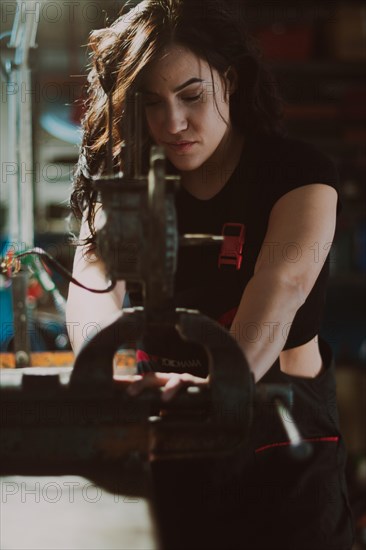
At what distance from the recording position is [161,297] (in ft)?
2.38

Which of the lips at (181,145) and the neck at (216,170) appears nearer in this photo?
the lips at (181,145)

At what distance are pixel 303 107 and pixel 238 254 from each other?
2219 millimetres

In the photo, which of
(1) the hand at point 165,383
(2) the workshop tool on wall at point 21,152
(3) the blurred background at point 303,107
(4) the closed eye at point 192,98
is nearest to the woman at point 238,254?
(4) the closed eye at point 192,98

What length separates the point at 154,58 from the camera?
3.52 feet

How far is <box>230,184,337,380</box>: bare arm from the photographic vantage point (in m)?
0.92

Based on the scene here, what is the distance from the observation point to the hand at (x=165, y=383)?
2.39 feet

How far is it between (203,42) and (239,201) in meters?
0.29

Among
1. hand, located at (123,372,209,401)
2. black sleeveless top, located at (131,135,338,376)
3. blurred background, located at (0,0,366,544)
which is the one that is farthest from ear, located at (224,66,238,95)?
blurred background, located at (0,0,366,544)

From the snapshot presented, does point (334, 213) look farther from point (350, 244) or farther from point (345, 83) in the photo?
point (345, 83)

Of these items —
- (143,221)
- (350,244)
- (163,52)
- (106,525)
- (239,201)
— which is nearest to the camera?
(143,221)

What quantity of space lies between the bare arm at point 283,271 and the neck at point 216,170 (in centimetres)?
20

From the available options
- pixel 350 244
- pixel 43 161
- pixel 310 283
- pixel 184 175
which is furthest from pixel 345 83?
pixel 310 283

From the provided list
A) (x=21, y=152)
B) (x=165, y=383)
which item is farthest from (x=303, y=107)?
(x=165, y=383)

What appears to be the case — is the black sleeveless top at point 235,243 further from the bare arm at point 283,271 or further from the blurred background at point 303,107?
the blurred background at point 303,107
